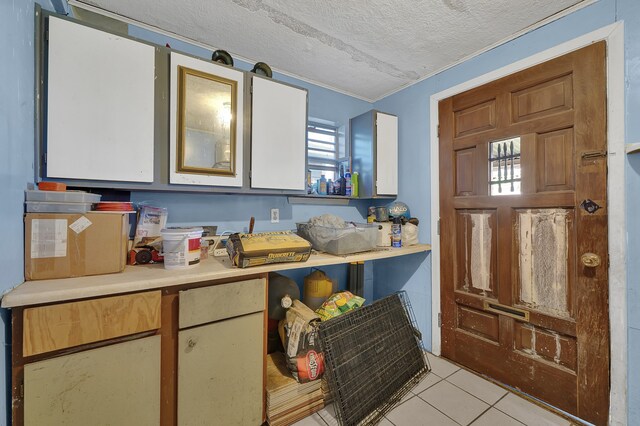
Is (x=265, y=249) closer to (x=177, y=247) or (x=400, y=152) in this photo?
(x=177, y=247)

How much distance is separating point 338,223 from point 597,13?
6.50ft

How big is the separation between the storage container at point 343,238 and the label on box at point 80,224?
1296 millimetres

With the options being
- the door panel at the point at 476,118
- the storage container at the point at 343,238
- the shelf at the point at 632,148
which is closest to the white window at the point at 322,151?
the storage container at the point at 343,238

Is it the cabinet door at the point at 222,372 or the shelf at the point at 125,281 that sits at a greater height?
the shelf at the point at 125,281

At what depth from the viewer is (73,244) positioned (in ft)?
3.66

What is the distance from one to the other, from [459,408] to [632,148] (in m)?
1.79

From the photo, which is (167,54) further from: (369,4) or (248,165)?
(369,4)

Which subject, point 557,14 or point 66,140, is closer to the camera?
point 66,140

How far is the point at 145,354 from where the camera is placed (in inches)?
44.4

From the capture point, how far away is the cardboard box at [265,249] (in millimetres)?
1373

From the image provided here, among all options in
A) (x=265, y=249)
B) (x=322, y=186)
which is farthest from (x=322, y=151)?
(x=265, y=249)

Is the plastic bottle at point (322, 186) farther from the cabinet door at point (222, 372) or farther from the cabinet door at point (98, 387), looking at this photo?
the cabinet door at point (98, 387)

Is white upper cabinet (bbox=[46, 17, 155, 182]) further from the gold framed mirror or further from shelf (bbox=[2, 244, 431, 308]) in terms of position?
shelf (bbox=[2, 244, 431, 308])

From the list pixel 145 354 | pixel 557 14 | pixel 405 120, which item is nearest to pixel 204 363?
pixel 145 354
